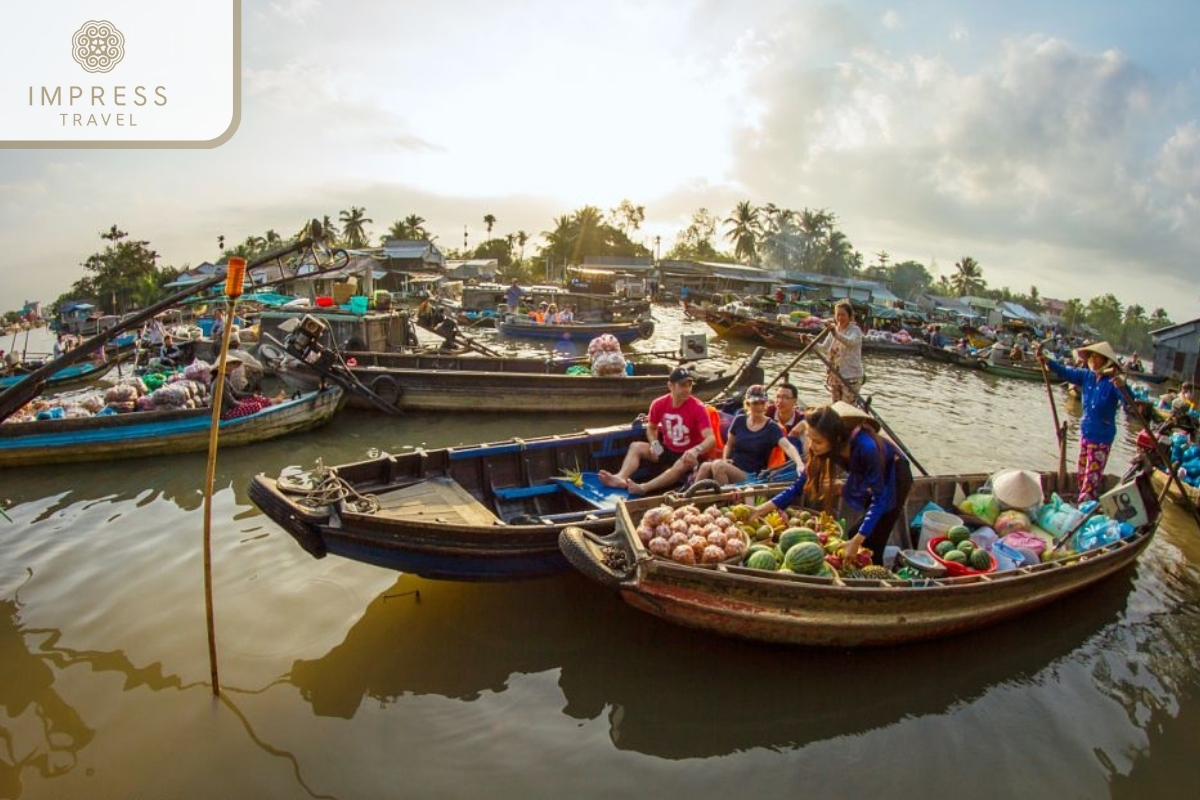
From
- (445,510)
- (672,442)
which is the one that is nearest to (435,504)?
(445,510)

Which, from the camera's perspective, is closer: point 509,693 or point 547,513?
point 509,693

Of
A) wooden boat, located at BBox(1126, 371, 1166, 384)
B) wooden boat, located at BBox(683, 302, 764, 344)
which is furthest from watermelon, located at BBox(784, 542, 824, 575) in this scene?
wooden boat, located at BBox(1126, 371, 1166, 384)

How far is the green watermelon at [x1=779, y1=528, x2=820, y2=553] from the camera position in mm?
4551

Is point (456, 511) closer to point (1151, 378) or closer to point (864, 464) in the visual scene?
point (864, 464)

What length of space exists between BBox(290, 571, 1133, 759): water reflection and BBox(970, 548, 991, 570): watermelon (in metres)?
0.66

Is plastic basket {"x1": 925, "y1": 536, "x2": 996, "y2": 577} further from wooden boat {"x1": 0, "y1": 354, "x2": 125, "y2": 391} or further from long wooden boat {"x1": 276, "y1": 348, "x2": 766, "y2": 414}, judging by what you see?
wooden boat {"x1": 0, "y1": 354, "x2": 125, "y2": 391}

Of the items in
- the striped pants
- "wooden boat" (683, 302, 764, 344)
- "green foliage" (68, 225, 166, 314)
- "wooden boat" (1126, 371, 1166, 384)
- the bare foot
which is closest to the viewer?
the bare foot

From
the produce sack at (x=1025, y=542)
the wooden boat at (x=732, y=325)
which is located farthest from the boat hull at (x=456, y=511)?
the wooden boat at (x=732, y=325)

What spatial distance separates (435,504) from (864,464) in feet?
11.0

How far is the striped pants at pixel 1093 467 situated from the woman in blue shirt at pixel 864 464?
3.29m

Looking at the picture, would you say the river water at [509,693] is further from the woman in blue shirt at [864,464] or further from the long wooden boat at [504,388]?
the long wooden boat at [504,388]

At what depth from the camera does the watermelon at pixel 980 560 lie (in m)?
4.86

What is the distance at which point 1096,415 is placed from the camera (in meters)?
6.35

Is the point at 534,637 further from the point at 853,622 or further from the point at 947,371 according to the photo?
the point at 947,371
